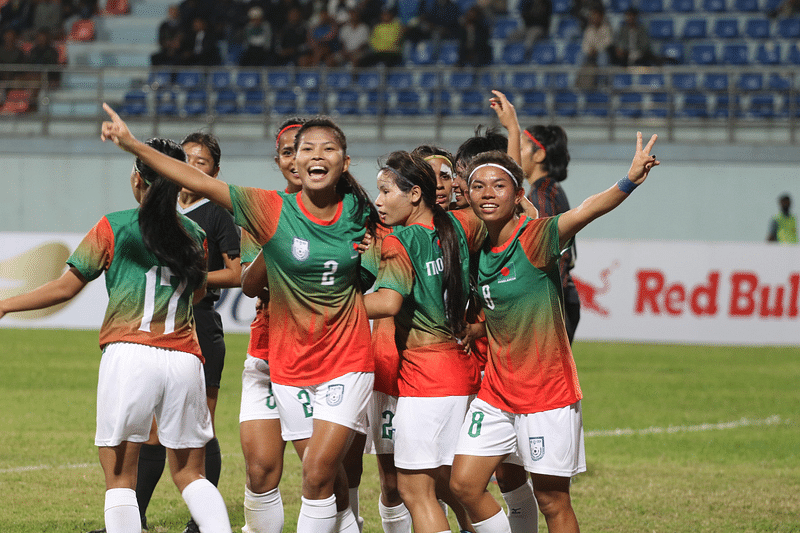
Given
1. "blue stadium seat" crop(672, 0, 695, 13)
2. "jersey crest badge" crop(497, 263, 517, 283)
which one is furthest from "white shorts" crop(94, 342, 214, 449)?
"blue stadium seat" crop(672, 0, 695, 13)

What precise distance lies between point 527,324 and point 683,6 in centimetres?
1914

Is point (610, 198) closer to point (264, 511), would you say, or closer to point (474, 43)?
point (264, 511)

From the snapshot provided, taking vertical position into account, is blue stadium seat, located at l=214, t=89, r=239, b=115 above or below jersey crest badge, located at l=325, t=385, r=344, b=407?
above

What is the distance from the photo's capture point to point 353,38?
21.5 meters

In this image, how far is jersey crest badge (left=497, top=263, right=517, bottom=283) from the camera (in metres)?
4.50

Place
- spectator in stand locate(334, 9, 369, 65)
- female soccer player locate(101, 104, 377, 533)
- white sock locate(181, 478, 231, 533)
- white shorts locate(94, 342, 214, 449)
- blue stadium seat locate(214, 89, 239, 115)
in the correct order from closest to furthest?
female soccer player locate(101, 104, 377, 533) → white shorts locate(94, 342, 214, 449) → white sock locate(181, 478, 231, 533) → blue stadium seat locate(214, 89, 239, 115) → spectator in stand locate(334, 9, 369, 65)

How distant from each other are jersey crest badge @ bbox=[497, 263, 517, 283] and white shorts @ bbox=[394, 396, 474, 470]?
1.89ft

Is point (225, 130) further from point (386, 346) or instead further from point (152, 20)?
point (386, 346)

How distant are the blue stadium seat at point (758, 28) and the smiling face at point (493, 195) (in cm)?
1855

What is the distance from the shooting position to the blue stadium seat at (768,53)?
20406 millimetres

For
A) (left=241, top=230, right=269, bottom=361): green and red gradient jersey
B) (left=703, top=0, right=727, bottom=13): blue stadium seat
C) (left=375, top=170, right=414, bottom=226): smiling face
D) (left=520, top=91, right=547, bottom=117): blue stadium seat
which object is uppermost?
(left=703, top=0, right=727, bottom=13): blue stadium seat

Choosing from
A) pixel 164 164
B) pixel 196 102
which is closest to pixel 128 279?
pixel 164 164

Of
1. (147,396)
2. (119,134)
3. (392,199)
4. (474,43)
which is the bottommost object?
(147,396)

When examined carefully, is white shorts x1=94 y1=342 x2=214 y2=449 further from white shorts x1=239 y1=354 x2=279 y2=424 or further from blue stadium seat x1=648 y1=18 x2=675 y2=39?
blue stadium seat x1=648 y1=18 x2=675 y2=39
